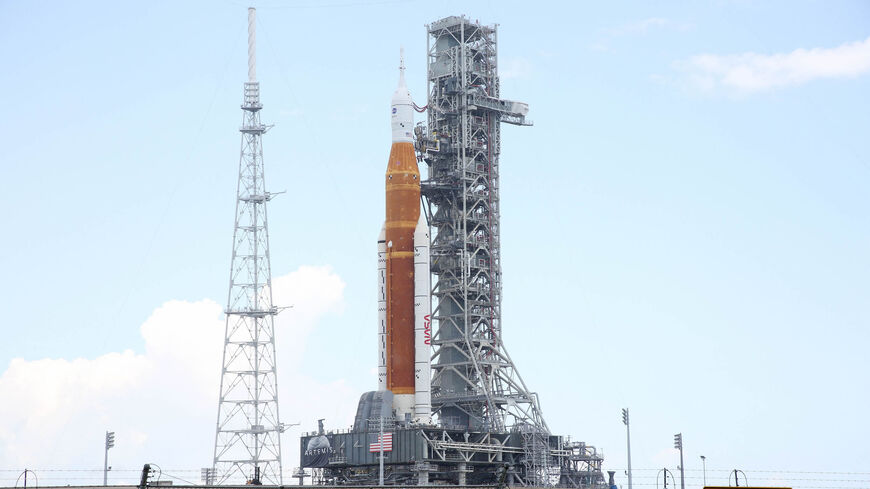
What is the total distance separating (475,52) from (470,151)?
961cm

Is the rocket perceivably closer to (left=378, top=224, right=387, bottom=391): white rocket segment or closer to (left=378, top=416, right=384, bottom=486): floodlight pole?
(left=378, top=224, right=387, bottom=391): white rocket segment

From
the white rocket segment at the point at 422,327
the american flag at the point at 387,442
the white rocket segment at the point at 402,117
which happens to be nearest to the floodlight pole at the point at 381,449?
the american flag at the point at 387,442

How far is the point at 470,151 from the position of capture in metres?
123

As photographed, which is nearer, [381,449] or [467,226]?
[381,449]

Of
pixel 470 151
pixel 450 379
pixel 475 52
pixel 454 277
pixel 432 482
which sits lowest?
pixel 432 482

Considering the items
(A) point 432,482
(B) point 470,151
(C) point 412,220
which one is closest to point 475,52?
(B) point 470,151

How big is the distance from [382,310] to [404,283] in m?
3.17

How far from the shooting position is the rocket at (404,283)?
368 ft

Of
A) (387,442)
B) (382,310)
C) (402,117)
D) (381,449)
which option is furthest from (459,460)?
(402,117)

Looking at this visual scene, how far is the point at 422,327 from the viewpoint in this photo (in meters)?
113

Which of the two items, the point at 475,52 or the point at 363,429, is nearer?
the point at 363,429

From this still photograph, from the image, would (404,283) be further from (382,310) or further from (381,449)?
(381,449)

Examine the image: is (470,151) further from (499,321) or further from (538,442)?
(538,442)

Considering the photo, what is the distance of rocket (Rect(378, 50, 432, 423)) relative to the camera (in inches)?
4417
